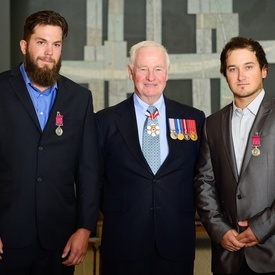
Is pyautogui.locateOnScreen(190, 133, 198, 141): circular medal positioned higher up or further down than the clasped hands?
higher up

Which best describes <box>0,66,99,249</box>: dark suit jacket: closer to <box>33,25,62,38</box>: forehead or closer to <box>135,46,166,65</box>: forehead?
<box>33,25,62,38</box>: forehead

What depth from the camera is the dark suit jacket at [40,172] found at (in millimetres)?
2635

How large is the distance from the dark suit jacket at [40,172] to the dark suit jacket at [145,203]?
0.60 feet

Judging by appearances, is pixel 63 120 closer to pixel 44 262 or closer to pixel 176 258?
pixel 44 262

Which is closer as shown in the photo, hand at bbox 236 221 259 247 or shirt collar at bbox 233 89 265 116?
hand at bbox 236 221 259 247

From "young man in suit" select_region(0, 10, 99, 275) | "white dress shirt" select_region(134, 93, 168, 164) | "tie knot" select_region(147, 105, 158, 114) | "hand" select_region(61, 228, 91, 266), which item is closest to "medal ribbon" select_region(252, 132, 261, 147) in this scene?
"white dress shirt" select_region(134, 93, 168, 164)

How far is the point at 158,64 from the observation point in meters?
3.05

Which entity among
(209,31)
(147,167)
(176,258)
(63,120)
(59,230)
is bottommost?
(176,258)

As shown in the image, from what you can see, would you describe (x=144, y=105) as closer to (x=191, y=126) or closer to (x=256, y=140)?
(x=191, y=126)

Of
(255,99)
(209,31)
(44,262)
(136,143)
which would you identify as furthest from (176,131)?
(209,31)

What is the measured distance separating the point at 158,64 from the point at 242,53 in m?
0.45

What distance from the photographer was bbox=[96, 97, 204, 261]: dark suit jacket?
9.57 ft

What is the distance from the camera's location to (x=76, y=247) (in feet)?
8.89

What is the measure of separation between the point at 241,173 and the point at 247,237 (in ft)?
0.98
